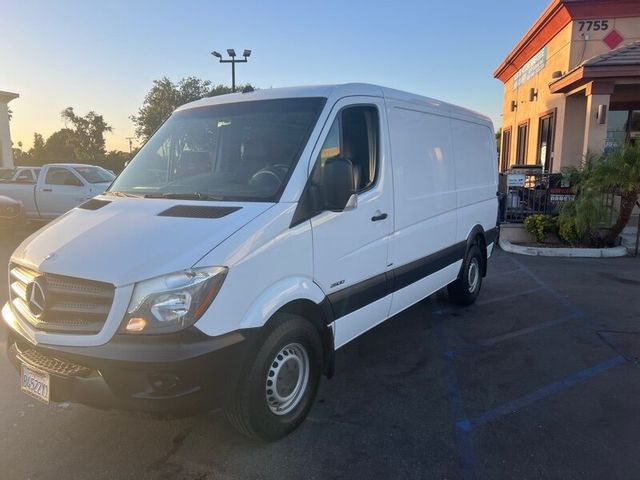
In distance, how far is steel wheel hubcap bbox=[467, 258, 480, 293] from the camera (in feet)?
20.3

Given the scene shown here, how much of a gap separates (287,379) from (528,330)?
10.6 feet

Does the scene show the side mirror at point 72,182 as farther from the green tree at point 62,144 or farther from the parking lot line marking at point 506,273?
the green tree at point 62,144

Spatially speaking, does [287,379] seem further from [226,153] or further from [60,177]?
[60,177]

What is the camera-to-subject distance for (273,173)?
3.28 m

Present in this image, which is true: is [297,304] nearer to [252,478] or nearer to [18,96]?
[252,478]

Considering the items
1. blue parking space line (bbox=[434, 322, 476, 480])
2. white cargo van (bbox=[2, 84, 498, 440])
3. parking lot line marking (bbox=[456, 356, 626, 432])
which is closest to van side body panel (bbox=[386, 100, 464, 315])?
white cargo van (bbox=[2, 84, 498, 440])

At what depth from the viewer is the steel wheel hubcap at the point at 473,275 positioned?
619 cm

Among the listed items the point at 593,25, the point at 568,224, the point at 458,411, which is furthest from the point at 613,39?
the point at 458,411

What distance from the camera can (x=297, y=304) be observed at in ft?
10.4

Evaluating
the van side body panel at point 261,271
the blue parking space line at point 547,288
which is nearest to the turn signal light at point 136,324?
the van side body panel at point 261,271

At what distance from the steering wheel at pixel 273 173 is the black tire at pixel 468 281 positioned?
3313mm

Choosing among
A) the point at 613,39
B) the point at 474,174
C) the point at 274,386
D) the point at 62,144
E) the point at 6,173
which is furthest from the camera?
the point at 62,144

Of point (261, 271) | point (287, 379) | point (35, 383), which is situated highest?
point (261, 271)

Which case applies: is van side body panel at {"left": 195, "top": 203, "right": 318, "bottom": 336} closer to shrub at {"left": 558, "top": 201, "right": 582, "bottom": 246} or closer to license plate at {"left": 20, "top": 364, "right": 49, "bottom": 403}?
license plate at {"left": 20, "top": 364, "right": 49, "bottom": 403}
